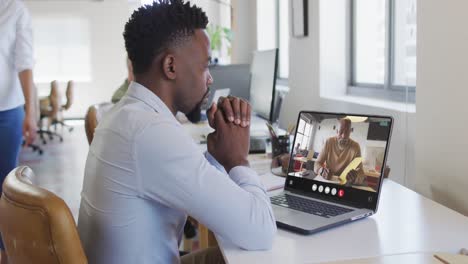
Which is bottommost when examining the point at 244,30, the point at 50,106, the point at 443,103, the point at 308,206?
the point at 50,106

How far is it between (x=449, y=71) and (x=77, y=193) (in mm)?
3837

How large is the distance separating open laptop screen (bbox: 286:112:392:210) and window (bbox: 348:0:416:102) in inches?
29.8

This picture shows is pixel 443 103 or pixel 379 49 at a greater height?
pixel 379 49

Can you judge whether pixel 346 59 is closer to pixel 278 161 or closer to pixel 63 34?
pixel 278 161

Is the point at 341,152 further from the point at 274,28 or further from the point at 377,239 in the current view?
the point at 274,28

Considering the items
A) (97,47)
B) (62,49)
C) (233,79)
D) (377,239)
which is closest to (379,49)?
(233,79)

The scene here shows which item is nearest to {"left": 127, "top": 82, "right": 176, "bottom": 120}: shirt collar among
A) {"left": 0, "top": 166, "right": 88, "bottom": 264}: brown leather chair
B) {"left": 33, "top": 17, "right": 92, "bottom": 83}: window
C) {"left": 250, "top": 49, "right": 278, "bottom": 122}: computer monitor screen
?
{"left": 0, "top": 166, "right": 88, "bottom": 264}: brown leather chair

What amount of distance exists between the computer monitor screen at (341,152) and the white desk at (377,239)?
11 cm

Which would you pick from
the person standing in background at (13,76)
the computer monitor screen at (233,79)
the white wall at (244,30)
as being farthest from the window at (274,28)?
the person standing in background at (13,76)

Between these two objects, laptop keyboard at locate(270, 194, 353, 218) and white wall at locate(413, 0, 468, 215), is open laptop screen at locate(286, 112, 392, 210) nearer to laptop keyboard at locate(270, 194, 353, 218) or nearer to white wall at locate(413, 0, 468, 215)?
laptop keyboard at locate(270, 194, 353, 218)

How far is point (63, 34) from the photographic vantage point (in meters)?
10.8

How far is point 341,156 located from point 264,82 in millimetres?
1321

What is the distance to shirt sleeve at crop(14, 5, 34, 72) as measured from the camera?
245 cm

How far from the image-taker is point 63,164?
Answer: 627 cm
